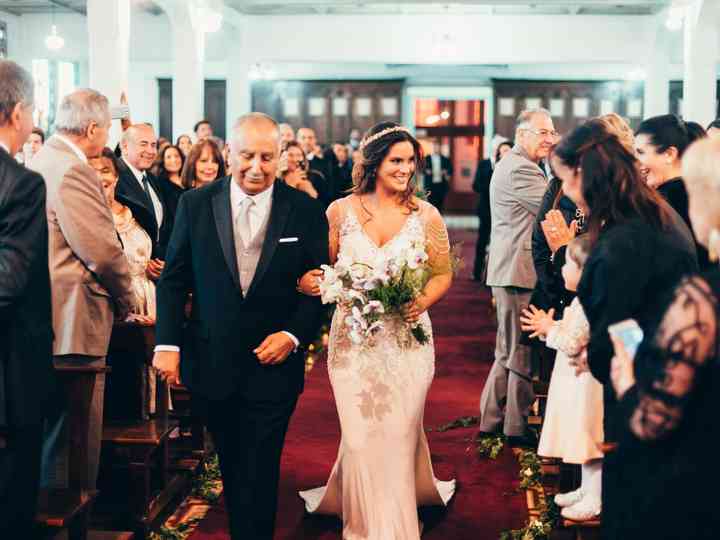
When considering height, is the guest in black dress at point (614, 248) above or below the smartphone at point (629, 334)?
above

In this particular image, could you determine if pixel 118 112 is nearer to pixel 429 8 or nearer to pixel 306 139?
pixel 306 139

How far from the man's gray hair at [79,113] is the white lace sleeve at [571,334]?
7.03ft

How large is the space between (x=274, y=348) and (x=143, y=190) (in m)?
2.88

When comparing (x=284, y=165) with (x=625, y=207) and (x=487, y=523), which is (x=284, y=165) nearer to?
(x=487, y=523)

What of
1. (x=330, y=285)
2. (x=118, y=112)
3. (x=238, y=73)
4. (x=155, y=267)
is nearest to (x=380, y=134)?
(x=330, y=285)

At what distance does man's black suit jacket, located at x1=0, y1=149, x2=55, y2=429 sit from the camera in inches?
125

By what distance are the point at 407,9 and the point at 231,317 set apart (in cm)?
1664

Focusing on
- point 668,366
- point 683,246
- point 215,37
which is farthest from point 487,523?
point 215,37

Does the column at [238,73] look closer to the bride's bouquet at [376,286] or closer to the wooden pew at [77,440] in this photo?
the bride's bouquet at [376,286]

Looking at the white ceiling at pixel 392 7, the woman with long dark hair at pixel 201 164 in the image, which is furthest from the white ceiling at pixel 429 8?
the woman with long dark hair at pixel 201 164

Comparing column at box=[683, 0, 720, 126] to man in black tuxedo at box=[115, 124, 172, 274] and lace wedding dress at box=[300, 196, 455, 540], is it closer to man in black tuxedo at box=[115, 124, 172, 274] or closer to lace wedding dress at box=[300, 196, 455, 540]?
man in black tuxedo at box=[115, 124, 172, 274]

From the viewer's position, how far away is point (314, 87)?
2491cm

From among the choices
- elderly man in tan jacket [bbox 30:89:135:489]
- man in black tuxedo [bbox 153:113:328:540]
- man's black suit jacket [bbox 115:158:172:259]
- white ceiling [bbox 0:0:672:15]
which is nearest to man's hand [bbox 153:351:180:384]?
man in black tuxedo [bbox 153:113:328:540]

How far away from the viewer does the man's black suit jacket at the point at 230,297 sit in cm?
377
